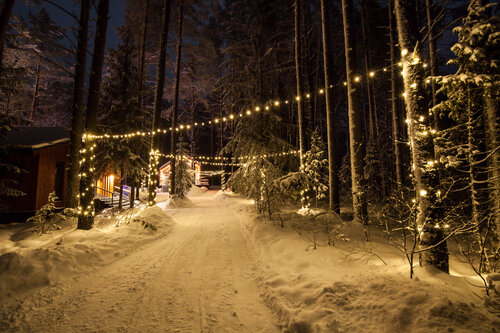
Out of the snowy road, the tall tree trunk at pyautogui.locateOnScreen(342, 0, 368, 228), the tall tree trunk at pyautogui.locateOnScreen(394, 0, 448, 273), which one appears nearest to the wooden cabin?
the snowy road

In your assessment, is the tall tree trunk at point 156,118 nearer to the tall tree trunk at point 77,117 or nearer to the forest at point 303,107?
the forest at point 303,107

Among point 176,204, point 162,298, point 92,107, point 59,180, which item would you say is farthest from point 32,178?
point 162,298

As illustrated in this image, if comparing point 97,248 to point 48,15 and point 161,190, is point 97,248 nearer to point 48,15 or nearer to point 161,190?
point 161,190

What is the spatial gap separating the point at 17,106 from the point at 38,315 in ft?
79.6

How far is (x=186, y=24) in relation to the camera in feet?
55.5

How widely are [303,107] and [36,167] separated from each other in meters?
14.3

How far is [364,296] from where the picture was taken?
3.12 meters

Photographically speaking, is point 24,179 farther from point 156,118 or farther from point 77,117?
point 156,118

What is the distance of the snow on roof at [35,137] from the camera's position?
444 inches

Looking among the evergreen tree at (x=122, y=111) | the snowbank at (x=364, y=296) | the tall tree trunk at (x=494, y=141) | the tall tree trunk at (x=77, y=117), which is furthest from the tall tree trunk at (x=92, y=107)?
the tall tree trunk at (x=494, y=141)

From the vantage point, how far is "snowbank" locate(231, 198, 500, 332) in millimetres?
2514

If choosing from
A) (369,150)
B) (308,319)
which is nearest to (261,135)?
(308,319)

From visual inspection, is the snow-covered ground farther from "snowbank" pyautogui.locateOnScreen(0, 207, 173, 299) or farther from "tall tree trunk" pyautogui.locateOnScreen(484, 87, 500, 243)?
"tall tree trunk" pyautogui.locateOnScreen(484, 87, 500, 243)

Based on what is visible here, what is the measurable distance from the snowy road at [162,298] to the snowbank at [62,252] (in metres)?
0.46
